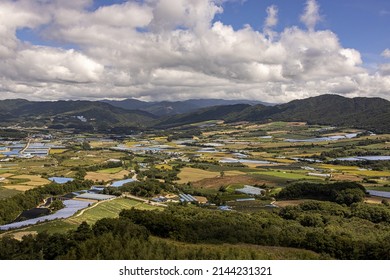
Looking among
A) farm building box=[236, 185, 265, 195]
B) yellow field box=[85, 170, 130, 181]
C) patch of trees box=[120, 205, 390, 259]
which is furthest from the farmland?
farm building box=[236, 185, 265, 195]

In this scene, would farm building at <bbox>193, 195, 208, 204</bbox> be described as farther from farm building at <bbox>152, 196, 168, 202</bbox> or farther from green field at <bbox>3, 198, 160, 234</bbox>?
green field at <bbox>3, 198, 160, 234</bbox>

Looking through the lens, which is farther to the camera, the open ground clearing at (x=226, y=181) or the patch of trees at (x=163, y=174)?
the patch of trees at (x=163, y=174)

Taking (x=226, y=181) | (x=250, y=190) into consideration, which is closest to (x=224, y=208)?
(x=250, y=190)

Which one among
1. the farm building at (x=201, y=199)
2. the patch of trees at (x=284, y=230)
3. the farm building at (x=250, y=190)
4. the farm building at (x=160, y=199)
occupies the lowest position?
the farm building at (x=201, y=199)

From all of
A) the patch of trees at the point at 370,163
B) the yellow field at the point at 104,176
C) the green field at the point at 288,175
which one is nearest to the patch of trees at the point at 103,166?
the yellow field at the point at 104,176

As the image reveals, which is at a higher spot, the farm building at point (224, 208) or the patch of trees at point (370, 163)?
the patch of trees at point (370, 163)

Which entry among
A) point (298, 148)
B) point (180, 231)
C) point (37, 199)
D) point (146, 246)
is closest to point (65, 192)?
point (37, 199)

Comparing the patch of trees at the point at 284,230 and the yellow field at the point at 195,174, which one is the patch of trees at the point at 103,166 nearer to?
the yellow field at the point at 195,174
